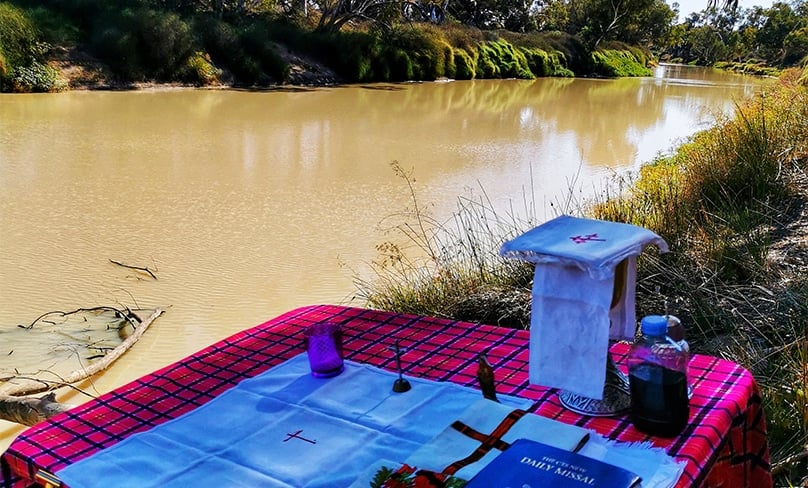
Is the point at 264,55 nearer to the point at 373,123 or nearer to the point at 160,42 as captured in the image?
the point at 160,42

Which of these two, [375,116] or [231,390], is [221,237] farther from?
[375,116]

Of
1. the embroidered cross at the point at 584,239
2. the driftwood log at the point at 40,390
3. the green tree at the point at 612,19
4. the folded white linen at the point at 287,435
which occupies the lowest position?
the driftwood log at the point at 40,390

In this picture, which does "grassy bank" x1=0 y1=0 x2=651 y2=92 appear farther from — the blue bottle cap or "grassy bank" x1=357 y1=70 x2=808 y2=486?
the blue bottle cap

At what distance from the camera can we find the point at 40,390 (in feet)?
9.61

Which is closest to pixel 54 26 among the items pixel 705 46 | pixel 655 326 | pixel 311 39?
pixel 311 39

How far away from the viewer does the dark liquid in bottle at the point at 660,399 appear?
1.20 meters

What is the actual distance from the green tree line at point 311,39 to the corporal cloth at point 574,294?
5.76 metres

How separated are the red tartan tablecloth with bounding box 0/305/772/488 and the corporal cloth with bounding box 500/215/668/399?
118 mm

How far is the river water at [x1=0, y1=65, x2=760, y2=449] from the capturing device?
4500 millimetres

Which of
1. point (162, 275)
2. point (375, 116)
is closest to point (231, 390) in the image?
point (162, 275)

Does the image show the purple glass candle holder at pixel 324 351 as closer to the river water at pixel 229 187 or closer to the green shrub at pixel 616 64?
the river water at pixel 229 187

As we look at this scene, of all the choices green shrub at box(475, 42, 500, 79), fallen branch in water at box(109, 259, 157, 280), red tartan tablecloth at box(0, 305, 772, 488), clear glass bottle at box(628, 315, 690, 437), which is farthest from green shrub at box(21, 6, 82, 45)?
clear glass bottle at box(628, 315, 690, 437)

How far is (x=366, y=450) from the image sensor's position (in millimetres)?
1200

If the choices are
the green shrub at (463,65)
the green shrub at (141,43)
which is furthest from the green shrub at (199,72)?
the green shrub at (463,65)
